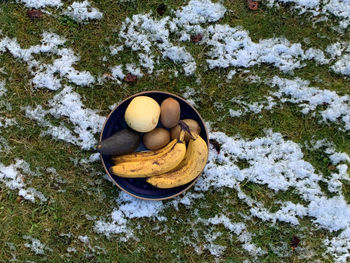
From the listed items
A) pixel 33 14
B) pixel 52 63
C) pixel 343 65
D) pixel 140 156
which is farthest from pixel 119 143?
pixel 343 65

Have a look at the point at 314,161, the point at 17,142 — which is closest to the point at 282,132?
the point at 314,161

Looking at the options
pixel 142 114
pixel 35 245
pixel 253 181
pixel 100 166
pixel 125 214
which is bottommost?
pixel 35 245

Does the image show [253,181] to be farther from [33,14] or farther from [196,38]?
[33,14]

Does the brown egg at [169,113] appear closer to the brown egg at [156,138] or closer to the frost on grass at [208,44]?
the brown egg at [156,138]

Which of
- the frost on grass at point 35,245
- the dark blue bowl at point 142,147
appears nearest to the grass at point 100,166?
the frost on grass at point 35,245

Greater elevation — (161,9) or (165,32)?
(161,9)

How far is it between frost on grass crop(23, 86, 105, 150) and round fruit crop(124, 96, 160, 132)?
0.45 m

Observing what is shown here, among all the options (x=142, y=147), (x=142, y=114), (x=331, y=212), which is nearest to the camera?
(x=142, y=114)

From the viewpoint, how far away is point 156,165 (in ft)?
6.12

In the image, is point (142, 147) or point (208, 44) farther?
point (208, 44)

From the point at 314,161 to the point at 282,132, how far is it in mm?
310

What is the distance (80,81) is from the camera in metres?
2.27

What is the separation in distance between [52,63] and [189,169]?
128 cm

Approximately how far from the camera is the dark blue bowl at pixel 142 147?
79.0 inches
